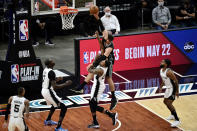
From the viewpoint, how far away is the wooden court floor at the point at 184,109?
51.5 ft

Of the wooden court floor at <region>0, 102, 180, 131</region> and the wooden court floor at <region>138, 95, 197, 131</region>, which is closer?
the wooden court floor at <region>0, 102, 180, 131</region>

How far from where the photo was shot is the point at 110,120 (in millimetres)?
15977

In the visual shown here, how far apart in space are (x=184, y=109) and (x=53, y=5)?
6.50m

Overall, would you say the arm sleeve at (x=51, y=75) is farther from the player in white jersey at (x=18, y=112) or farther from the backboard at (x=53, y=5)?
the backboard at (x=53, y=5)

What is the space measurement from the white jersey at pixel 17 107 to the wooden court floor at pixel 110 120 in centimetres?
199

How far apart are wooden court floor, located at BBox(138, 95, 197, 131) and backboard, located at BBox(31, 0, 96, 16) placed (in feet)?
16.6

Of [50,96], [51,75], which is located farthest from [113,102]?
[51,75]

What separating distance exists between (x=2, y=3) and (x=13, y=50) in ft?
29.3

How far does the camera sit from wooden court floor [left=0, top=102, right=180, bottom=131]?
→ 1536 cm

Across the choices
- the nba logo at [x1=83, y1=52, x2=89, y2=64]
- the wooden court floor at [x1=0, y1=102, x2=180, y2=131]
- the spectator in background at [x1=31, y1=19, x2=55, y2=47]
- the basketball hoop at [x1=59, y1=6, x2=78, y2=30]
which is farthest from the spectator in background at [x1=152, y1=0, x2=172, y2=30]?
the wooden court floor at [x1=0, y1=102, x2=180, y2=131]

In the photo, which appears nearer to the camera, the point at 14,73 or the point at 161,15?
the point at 14,73

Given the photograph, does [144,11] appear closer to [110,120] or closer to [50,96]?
[110,120]

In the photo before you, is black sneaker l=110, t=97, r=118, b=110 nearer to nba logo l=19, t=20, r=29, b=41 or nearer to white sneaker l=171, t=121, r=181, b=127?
white sneaker l=171, t=121, r=181, b=127

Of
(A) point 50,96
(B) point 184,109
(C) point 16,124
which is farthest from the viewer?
(B) point 184,109
